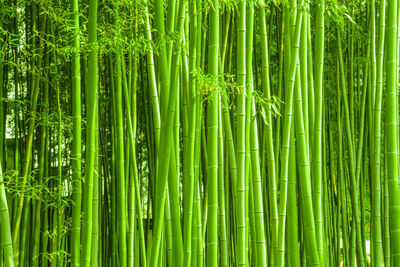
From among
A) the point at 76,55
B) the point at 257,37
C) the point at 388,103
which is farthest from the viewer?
the point at 257,37

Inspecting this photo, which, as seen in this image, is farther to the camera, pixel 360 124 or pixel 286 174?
pixel 360 124

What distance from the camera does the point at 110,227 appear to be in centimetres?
378

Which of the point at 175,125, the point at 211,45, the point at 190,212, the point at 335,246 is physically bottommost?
the point at 335,246

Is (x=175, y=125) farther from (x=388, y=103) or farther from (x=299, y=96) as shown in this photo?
(x=388, y=103)

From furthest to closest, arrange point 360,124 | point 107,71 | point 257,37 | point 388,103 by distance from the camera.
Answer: point 257,37 → point 107,71 → point 360,124 → point 388,103

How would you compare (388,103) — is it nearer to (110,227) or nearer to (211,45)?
A: (211,45)

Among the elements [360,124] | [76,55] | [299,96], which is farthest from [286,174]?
[360,124]

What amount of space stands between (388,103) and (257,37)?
→ 1.78 meters

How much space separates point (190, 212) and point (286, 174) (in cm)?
53

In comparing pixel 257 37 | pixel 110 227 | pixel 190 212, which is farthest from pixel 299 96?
pixel 110 227

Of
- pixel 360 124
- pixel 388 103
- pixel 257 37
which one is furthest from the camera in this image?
pixel 257 37

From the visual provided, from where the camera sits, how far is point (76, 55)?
213cm

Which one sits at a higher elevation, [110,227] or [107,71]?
[107,71]

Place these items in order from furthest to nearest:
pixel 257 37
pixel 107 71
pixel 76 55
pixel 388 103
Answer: pixel 257 37, pixel 107 71, pixel 388 103, pixel 76 55
